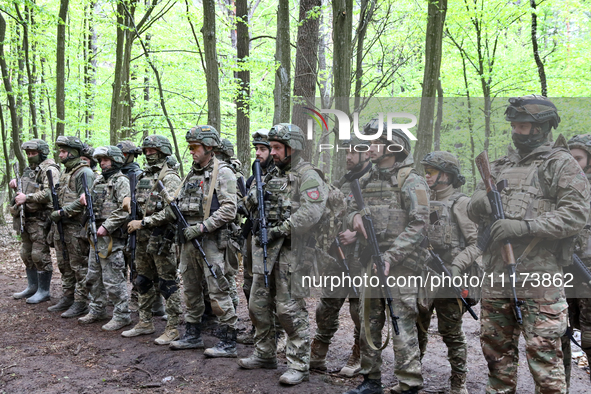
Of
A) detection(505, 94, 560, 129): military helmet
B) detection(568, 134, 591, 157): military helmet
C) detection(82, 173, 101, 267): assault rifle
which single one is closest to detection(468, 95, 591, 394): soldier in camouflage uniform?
detection(505, 94, 560, 129): military helmet

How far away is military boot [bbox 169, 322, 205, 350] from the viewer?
5565mm

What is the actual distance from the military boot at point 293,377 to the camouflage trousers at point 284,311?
41 millimetres

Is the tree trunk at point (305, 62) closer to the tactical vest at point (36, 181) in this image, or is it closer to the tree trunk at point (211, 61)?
the tree trunk at point (211, 61)

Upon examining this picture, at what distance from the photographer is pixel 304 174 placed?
4.67 m

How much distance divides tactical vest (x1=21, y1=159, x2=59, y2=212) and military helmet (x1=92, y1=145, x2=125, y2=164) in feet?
5.28

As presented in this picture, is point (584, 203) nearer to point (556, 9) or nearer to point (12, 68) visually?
point (556, 9)

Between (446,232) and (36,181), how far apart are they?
23.3 feet

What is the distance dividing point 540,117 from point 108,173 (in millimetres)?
6001

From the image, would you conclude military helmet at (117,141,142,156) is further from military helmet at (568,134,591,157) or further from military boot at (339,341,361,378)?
military helmet at (568,134,591,157)

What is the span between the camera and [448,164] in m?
4.63

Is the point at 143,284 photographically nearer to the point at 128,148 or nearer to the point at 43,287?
the point at 128,148

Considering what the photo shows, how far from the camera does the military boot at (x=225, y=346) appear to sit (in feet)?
17.3

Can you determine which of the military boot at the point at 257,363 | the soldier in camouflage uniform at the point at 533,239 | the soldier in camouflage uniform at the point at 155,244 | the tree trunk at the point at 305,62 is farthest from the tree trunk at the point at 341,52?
the soldier in camouflage uniform at the point at 533,239

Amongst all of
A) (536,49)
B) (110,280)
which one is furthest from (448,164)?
(536,49)
